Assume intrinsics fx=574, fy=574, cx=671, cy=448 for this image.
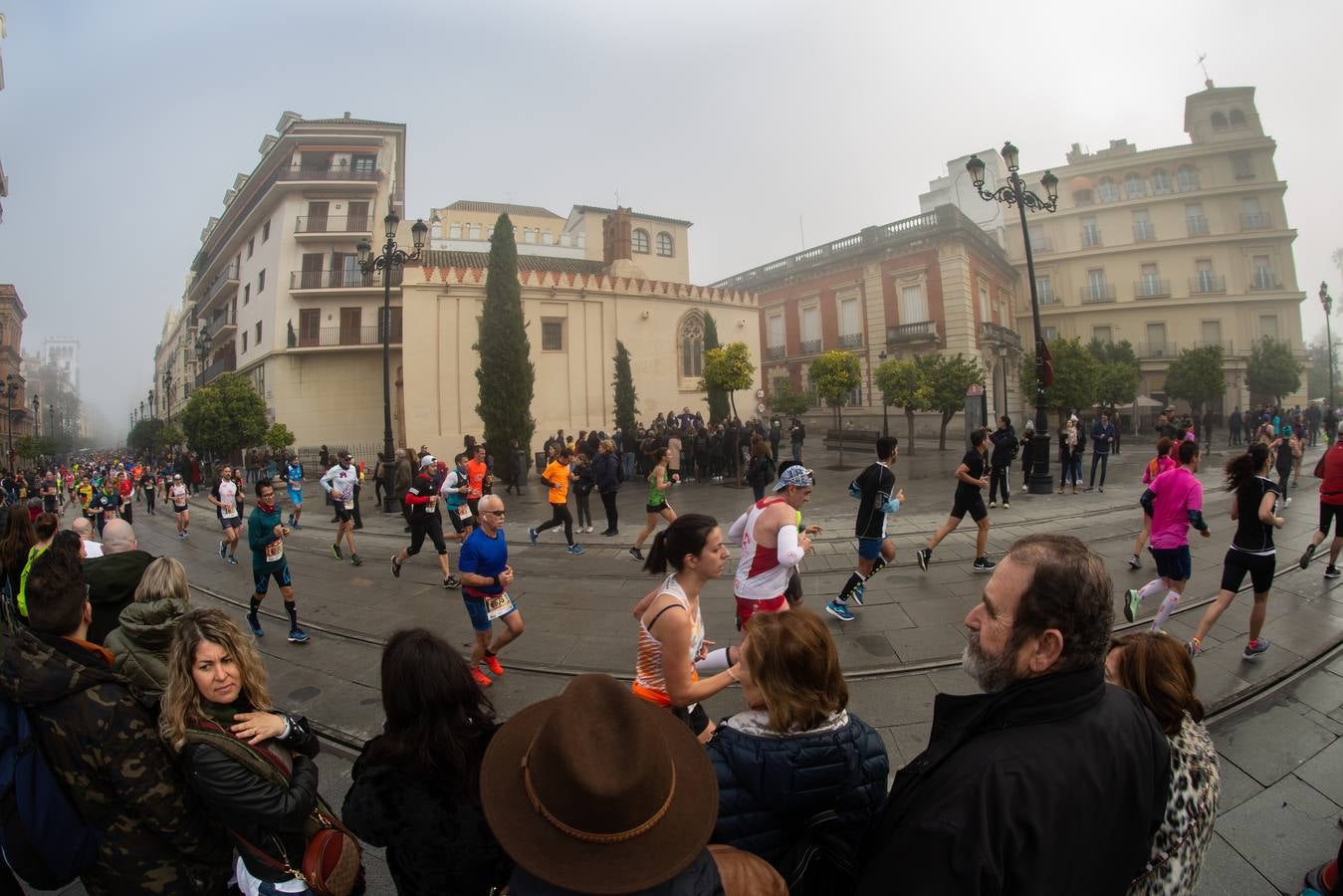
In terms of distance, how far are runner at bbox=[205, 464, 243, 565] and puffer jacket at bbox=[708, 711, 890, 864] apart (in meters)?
11.2

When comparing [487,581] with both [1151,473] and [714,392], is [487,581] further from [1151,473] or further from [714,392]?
[714,392]

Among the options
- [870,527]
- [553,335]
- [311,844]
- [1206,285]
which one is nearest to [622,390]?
[553,335]

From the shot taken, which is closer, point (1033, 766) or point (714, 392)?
point (1033, 766)

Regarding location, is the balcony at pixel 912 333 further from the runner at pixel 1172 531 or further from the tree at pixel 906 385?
the runner at pixel 1172 531

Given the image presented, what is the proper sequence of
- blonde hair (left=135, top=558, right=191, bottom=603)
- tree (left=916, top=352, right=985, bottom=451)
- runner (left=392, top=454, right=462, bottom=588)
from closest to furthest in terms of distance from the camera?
blonde hair (left=135, top=558, right=191, bottom=603) → runner (left=392, top=454, right=462, bottom=588) → tree (left=916, top=352, right=985, bottom=451)

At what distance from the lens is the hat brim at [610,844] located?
113 centimetres

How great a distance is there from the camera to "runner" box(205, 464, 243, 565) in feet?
32.2

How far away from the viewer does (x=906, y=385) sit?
22.2 meters

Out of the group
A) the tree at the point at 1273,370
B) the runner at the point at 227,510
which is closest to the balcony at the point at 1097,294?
the tree at the point at 1273,370

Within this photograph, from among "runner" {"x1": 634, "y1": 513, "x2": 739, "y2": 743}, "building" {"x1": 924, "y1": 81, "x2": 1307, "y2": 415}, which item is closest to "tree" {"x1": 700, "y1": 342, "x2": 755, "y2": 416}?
"runner" {"x1": 634, "y1": 513, "x2": 739, "y2": 743}

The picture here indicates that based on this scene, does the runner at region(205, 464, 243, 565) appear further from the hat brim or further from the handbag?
the hat brim

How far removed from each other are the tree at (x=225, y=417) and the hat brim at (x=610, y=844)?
28.7 m

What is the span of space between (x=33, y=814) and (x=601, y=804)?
190 centimetres

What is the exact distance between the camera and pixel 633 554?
332 inches
